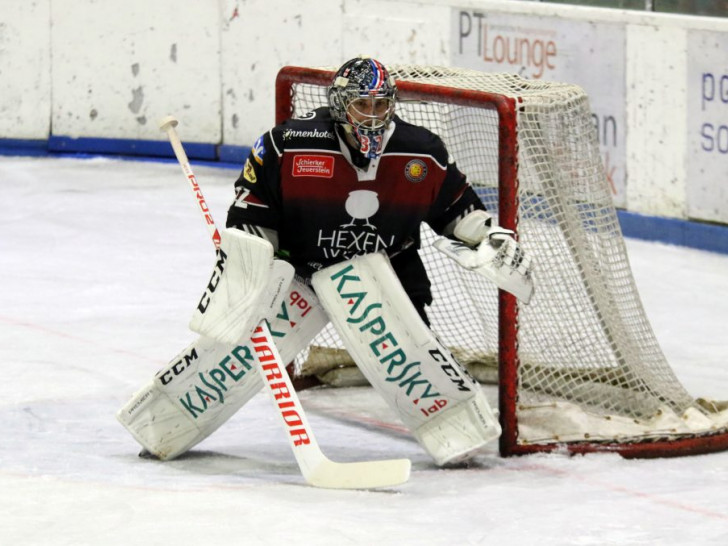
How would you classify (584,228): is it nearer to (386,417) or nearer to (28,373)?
(386,417)

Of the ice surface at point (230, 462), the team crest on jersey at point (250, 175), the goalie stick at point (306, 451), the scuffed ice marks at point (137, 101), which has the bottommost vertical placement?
the ice surface at point (230, 462)

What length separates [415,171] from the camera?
3.86m

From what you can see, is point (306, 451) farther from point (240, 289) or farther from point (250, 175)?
point (250, 175)

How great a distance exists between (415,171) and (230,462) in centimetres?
86

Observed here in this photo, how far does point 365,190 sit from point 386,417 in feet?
2.96

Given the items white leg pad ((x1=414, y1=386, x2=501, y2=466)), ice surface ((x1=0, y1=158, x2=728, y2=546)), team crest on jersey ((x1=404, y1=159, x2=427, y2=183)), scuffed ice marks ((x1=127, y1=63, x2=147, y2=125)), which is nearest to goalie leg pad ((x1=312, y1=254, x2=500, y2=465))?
white leg pad ((x1=414, y1=386, x2=501, y2=466))

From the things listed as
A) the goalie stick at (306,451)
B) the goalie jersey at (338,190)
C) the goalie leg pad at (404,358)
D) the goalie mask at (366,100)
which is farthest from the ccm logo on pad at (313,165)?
the goalie stick at (306,451)

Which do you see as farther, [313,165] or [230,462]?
[230,462]

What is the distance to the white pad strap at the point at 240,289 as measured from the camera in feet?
12.2

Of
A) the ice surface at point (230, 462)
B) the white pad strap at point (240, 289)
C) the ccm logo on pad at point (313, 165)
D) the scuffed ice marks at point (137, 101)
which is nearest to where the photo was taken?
the ice surface at point (230, 462)

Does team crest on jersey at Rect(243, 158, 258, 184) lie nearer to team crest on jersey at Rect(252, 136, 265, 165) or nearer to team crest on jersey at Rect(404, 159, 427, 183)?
team crest on jersey at Rect(252, 136, 265, 165)

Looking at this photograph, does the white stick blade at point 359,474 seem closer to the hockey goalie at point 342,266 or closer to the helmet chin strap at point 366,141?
the hockey goalie at point 342,266

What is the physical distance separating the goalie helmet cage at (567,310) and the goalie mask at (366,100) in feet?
1.15

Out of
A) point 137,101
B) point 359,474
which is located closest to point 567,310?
point 359,474
